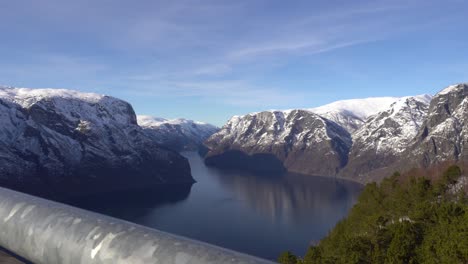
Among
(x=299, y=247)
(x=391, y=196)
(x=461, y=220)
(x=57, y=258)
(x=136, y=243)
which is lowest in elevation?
(x=299, y=247)

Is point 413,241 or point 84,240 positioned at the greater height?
point 84,240

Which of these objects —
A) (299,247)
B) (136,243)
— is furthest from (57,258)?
(299,247)

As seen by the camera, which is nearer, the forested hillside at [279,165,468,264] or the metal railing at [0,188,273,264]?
the metal railing at [0,188,273,264]

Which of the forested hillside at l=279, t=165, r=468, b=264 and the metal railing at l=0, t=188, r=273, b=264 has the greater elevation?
the metal railing at l=0, t=188, r=273, b=264

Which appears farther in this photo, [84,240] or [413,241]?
[413,241]

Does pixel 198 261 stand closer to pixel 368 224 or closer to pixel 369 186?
pixel 368 224

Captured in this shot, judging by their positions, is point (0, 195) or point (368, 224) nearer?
point (0, 195)

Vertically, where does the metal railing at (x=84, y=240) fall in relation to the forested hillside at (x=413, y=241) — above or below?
above

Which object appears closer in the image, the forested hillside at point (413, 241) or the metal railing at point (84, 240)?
the metal railing at point (84, 240)
